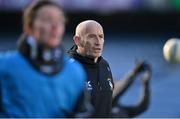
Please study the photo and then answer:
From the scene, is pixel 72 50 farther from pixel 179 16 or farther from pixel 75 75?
pixel 179 16

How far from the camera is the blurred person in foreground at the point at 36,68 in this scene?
13.9 ft

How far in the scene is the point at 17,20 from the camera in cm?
2595

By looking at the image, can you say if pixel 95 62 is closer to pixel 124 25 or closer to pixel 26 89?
pixel 26 89

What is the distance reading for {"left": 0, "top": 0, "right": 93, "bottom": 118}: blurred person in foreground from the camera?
4.24m

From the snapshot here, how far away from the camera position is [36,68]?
4.27m

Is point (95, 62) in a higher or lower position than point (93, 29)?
lower

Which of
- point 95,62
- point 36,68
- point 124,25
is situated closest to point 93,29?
point 95,62

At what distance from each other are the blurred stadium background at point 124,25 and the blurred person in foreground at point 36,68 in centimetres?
1583

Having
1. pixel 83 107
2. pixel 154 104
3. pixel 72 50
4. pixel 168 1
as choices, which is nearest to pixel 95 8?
pixel 168 1

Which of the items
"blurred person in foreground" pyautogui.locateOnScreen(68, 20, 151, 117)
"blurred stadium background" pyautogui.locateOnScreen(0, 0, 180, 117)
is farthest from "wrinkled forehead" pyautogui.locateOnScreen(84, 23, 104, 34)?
"blurred stadium background" pyautogui.locateOnScreen(0, 0, 180, 117)

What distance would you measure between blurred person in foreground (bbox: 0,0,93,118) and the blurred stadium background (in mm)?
15834

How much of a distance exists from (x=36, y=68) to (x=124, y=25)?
73.8 feet

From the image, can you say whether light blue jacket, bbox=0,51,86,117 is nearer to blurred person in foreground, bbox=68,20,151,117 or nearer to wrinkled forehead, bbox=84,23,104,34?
blurred person in foreground, bbox=68,20,151,117

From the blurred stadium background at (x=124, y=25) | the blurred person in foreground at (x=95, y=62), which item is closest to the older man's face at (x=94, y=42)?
the blurred person in foreground at (x=95, y=62)
